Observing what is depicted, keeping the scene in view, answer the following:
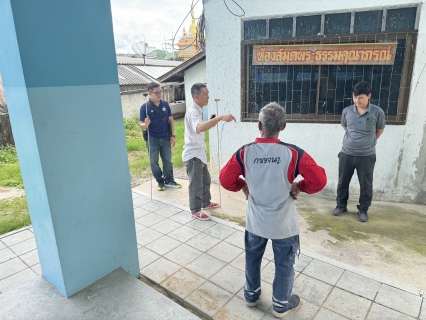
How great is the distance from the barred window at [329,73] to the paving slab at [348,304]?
2.98 meters

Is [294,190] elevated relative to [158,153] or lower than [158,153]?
elevated

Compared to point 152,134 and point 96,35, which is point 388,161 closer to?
point 152,134

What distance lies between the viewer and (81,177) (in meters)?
2.32

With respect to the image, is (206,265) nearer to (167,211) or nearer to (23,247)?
(167,211)

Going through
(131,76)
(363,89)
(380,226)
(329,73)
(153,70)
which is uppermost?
(153,70)

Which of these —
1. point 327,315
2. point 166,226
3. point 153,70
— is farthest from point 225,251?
point 153,70

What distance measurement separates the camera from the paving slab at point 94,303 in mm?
2215

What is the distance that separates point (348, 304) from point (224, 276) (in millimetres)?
1110

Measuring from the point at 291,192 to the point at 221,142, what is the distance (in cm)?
344

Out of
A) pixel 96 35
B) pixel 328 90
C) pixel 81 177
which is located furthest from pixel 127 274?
pixel 328 90

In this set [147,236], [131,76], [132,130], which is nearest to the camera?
[147,236]

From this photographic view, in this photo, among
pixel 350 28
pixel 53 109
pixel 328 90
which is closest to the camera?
pixel 53 109

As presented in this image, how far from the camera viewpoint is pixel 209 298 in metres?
2.66

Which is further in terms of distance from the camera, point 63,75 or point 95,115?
point 95,115
